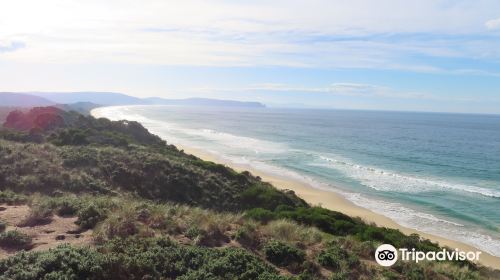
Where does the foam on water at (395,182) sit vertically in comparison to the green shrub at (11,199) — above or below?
below

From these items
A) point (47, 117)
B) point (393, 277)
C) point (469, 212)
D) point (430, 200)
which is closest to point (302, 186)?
point (430, 200)

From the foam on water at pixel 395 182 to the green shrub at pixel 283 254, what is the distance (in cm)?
2741

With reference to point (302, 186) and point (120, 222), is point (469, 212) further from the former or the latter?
point (120, 222)

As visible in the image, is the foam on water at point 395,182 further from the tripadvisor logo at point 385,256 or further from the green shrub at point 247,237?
the green shrub at point 247,237

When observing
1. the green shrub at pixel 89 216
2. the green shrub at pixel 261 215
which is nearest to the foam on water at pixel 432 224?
the green shrub at pixel 261 215

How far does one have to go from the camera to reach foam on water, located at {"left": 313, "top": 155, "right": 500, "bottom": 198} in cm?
3439

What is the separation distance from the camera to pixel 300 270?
8359 mm

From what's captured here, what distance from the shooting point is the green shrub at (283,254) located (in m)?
8.59

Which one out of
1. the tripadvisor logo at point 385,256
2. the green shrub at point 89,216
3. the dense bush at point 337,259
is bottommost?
the tripadvisor logo at point 385,256

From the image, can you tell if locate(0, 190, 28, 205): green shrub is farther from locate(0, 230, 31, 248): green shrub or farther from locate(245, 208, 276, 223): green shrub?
locate(245, 208, 276, 223): green shrub

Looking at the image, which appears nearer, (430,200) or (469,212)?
(469,212)

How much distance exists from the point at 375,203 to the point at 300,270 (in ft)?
76.2

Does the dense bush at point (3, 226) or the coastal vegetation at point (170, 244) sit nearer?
the coastal vegetation at point (170, 244)

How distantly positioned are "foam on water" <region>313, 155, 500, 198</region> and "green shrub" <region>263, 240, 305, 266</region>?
2741cm
